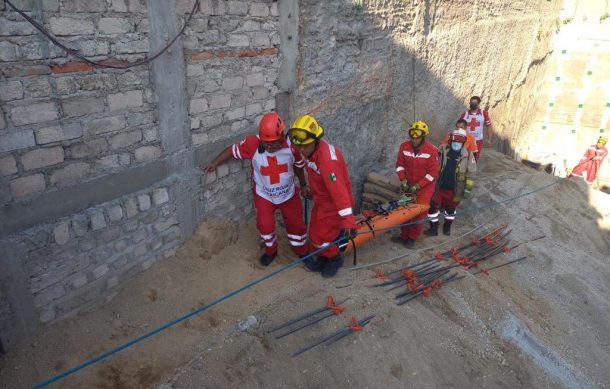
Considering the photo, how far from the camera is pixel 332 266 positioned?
4.94 meters

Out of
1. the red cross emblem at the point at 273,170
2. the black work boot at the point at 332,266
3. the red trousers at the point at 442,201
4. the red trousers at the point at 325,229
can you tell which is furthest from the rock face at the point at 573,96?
the red cross emblem at the point at 273,170

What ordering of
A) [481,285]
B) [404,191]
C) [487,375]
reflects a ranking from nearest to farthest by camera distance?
[487,375]
[481,285]
[404,191]

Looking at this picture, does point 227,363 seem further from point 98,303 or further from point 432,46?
point 432,46

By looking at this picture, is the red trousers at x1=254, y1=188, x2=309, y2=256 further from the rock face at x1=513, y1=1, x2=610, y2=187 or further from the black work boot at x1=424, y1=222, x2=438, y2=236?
the rock face at x1=513, y1=1, x2=610, y2=187

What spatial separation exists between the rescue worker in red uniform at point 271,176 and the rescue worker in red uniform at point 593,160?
9452 mm

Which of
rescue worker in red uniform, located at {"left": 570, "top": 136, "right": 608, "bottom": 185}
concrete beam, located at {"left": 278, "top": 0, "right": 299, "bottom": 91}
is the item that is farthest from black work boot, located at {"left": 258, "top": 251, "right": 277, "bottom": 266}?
rescue worker in red uniform, located at {"left": 570, "top": 136, "right": 608, "bottom": 185}

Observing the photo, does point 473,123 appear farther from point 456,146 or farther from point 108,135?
point 108,135

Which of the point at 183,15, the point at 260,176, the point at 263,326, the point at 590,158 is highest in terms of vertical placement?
the point at 183,15

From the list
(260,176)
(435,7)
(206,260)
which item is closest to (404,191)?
(260,176)

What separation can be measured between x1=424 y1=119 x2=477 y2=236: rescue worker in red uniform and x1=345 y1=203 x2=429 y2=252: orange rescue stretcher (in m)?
0.72

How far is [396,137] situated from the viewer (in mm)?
7887

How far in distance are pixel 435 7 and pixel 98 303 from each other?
708 centimetres

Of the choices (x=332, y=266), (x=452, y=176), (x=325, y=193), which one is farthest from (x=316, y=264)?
(x=452, y=176)

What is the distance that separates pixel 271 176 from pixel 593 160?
10.3 meters
